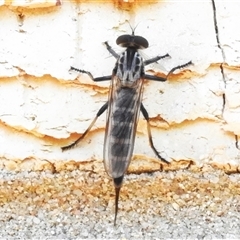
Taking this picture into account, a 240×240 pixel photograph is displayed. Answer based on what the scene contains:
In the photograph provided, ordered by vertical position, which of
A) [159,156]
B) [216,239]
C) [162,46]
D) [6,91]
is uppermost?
[162,46]

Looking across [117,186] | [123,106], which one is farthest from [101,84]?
[117,186]

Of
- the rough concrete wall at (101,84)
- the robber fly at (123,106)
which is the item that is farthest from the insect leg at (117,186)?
the rough concrete wall at (101,84)

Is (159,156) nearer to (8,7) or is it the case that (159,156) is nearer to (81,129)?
(81,129)

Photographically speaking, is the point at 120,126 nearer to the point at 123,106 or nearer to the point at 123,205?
the point at 123,106

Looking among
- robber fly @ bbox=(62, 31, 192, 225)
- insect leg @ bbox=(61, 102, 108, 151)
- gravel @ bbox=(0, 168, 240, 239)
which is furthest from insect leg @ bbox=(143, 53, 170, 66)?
gravel @ bbox=(0, 168, 240, 239)

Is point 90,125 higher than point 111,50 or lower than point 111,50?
lower

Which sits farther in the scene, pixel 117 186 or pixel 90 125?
pixel 90 125

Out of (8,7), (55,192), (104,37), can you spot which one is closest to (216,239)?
(55,192)
